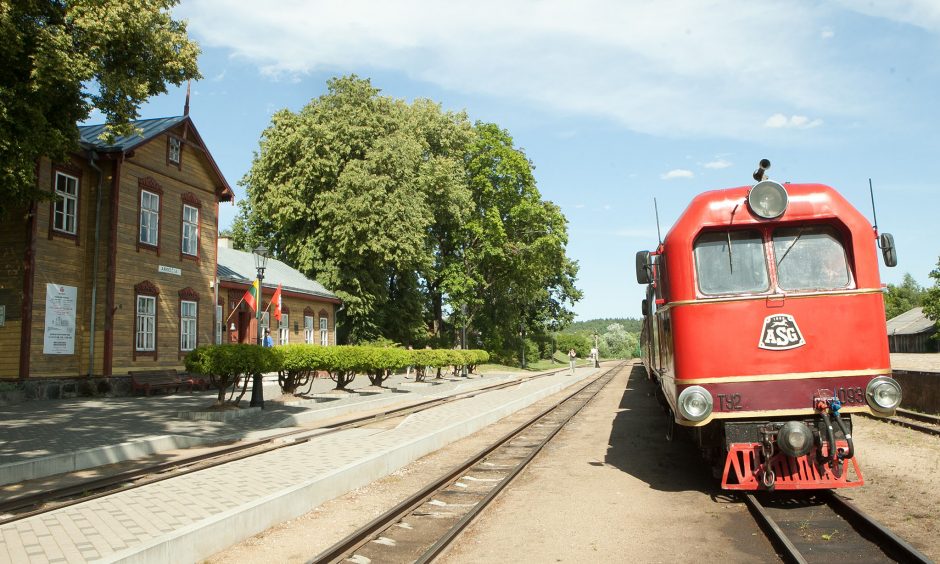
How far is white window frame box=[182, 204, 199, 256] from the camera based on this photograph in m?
24.6

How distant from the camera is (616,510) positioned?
7238 millimetres

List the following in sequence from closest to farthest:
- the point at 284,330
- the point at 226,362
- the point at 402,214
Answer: the point at 226,362 → the point at 284,330 → the point at 402,214

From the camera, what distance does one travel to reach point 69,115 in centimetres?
1347

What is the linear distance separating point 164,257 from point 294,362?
307 inches

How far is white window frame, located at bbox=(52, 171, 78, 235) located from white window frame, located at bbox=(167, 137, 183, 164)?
390cm

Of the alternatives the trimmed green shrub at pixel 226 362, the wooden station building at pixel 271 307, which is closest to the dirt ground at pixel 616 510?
the trimmed green shrub at pixel 226 362

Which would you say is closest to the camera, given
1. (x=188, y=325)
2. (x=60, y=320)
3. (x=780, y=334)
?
(x=780, y=334)

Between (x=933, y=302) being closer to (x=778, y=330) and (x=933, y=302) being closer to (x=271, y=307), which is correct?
(x=271, y=307)

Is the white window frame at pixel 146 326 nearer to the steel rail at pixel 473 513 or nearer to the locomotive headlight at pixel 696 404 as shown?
the steel rail at pixel 473 513

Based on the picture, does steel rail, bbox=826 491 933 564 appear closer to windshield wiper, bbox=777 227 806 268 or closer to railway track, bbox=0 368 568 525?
windshield wiper, bbox=777 227 806 268

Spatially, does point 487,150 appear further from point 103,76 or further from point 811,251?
point 811,251

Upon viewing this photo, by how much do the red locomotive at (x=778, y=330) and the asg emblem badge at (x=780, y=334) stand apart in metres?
0.01

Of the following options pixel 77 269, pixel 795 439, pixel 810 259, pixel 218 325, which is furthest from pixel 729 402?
pixel 218 325

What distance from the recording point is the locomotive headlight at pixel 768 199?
716 cm
